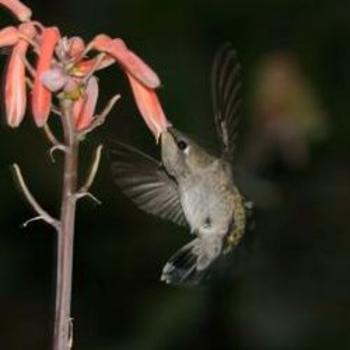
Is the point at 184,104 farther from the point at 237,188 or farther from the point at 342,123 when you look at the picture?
the point at 237,188

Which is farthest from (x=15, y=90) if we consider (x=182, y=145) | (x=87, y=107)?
(x=182, y=145)

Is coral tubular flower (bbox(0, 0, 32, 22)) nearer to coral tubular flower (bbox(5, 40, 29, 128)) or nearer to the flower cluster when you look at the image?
the flower cluster

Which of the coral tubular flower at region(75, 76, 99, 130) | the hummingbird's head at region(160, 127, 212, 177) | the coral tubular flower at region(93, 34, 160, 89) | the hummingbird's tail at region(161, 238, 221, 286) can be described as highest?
the coral tubular flower at region(93, 34, 160, 89)

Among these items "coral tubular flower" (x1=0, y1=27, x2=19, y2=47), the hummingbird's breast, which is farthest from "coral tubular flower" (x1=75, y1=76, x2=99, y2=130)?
the hummingbird's breast

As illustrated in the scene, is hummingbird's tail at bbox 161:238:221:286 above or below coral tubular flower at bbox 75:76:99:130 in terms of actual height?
below

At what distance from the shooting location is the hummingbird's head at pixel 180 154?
11.5ft

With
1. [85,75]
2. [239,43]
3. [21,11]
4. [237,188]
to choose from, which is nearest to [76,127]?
[85,75]

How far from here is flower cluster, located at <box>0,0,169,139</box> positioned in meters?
2.99

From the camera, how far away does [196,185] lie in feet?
12.0

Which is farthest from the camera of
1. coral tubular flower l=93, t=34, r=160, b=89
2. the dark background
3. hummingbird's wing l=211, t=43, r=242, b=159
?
the dark background

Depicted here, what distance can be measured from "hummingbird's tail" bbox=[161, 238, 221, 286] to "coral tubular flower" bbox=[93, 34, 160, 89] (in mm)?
756

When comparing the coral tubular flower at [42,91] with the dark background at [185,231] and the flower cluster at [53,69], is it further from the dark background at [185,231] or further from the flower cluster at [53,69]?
the dark background at [185,231]

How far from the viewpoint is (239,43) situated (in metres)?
6.84

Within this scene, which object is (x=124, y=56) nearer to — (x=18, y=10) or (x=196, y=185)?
(x=18, y=10)
